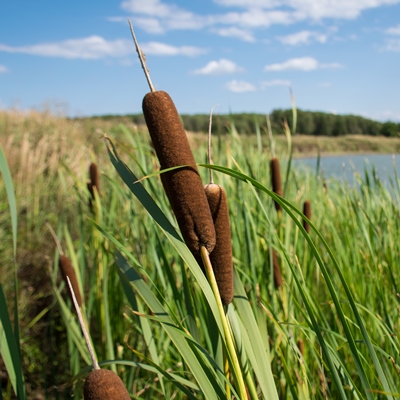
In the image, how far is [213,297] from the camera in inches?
19.4

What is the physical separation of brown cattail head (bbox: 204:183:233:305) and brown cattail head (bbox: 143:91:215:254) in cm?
5

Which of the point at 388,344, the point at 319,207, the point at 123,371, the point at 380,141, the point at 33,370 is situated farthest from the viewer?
the point at 380,141

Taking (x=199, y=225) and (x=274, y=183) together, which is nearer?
(x=199, y=225)

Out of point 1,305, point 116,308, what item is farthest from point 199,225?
point 116,308

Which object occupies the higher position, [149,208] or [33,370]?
[149,208]

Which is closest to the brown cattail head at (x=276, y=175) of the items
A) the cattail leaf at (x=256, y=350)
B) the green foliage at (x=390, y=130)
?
the cattail leaf at (x=256, y=350)

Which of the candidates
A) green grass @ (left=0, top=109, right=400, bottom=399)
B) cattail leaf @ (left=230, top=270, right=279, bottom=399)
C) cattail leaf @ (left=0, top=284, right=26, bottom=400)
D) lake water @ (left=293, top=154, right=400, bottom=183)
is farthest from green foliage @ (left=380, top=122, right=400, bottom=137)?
cattail leaf @ (left=0, top=284, right=26, bottom=400)

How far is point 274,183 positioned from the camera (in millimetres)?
1155

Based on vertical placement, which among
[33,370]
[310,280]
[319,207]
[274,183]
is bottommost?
[33,370]

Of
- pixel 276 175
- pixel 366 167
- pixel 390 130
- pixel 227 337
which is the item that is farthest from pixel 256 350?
pixel 390 130

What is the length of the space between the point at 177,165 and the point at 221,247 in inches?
5.0

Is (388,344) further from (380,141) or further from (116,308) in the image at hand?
(380,141)

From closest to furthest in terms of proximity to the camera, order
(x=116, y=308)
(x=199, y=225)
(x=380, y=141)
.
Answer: (x=199, y=225)
(x=116, y=308)
(x=380, y=141)

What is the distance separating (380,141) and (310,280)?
400 inches
